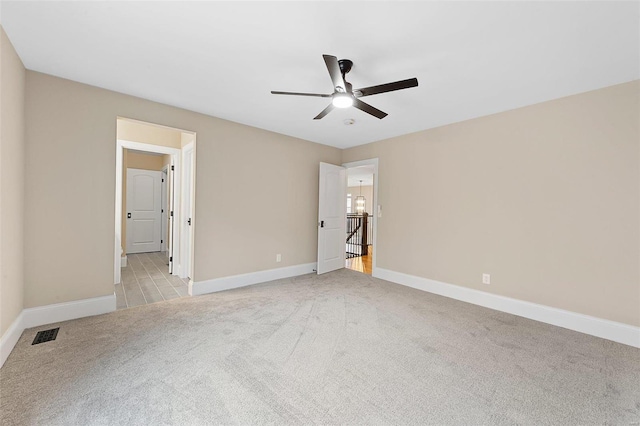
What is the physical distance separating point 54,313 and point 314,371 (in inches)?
109

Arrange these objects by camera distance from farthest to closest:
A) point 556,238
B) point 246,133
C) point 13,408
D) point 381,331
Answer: point 246,133, point 556,238, point 381,331, point 13,408

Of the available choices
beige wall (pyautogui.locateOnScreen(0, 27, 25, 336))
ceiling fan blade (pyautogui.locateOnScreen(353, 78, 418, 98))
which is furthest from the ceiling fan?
beige wall (pyautogui.locateOnScreen(0, 27, 25, 336))

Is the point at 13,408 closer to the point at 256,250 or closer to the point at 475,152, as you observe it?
the point at 256,250

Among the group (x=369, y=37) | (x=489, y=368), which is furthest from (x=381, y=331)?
(x=369, y=37)

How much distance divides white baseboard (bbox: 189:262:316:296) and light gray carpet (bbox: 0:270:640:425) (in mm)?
541

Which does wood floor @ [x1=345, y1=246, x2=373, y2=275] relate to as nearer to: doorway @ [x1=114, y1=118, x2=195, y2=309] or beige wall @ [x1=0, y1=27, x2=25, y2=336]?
doorway @ [x1=114, y1=118, x2=195, y2=309]

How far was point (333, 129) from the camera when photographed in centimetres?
417

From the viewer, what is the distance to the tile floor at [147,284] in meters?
3.39

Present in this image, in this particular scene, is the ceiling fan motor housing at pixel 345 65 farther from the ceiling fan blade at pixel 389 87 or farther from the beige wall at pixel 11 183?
the beige wall at pixel 11 183

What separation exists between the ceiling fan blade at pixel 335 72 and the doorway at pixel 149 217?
7.78 feet

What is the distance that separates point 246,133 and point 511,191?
378 cm

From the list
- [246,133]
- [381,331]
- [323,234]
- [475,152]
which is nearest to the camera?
[381,331]

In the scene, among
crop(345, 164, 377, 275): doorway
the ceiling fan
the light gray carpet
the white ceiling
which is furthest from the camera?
crop(345, 164, 377, 275): doorway

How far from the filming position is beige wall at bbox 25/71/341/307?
2.58 meters
